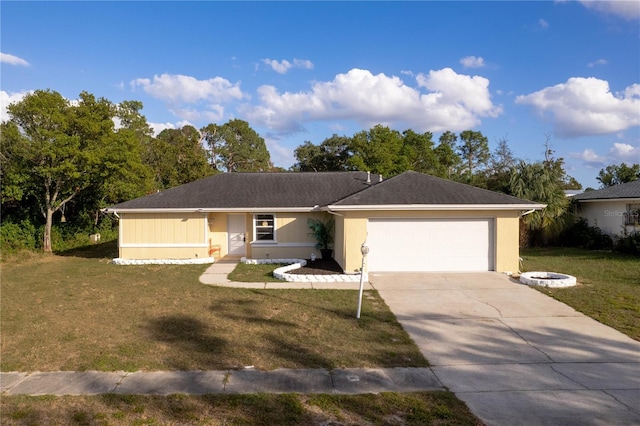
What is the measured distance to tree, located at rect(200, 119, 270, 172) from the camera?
167ft

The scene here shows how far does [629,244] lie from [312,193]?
562 inches

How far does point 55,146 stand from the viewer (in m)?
19.9

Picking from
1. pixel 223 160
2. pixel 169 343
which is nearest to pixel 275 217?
pixel 169 343

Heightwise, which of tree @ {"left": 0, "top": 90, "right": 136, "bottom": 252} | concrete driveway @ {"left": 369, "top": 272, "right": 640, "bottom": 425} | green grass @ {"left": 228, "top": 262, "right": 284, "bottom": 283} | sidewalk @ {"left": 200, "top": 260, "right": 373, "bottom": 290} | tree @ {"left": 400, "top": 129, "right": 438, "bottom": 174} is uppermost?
tree @ {"left": 400, "top": 129, "right": 438, "bottom": 174}

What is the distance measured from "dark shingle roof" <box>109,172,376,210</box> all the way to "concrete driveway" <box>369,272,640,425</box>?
26.0 ft

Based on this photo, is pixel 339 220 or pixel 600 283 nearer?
pixel 600 283

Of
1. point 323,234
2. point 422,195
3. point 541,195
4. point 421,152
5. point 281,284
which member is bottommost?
point 281,284

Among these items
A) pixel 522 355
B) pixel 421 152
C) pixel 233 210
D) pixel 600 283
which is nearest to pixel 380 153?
pixel 421 152

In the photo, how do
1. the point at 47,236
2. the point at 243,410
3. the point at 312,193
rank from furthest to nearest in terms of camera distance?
the point at 47,236 → the point at 312,193 → the point at 243,410

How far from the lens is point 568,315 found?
30.2ft

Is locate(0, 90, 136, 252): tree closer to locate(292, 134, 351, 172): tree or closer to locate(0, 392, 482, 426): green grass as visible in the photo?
locate(0, 392, 482, 426): green grass

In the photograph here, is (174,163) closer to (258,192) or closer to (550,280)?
(258,192)

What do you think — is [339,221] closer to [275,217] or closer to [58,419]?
[275,217]

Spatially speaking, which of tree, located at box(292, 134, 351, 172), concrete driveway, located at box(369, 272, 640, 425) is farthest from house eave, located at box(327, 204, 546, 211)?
tree, located at box(292, 134, 351, 172)
